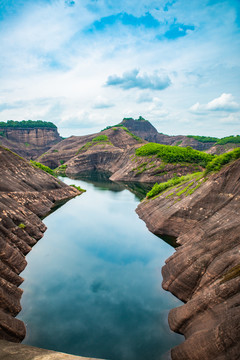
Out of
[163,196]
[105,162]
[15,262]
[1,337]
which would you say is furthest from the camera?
[105,162]

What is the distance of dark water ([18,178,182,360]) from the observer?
685 inches

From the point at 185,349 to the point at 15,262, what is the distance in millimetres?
19283

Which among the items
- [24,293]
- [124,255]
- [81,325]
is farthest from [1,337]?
[124,255]

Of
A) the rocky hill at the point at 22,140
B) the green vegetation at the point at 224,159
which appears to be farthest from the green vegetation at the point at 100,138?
the green vegetation at the point at 224,159

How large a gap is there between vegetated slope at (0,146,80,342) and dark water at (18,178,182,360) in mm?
1304

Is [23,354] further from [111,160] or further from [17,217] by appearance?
[111,160]

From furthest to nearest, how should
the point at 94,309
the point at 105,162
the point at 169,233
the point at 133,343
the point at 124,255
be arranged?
the point at 105,162 → the point at 169,233 → the point at 124,255 → the point at 94,309 → the point at 133,343

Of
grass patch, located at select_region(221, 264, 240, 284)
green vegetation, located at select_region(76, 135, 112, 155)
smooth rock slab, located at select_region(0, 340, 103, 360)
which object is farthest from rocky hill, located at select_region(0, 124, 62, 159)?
grass patch, located at select_region(221, 264, 240, 284)

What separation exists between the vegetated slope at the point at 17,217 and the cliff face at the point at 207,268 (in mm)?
12484

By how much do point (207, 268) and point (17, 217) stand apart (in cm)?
2651

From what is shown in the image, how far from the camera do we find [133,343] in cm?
1734

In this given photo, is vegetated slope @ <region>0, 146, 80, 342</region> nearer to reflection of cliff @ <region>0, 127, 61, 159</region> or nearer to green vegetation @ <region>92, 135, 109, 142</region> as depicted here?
green vegetation @ <region>92, 135, 109, 142</region>

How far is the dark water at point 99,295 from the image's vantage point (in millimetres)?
17391

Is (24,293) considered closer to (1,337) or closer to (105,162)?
(1,337)
